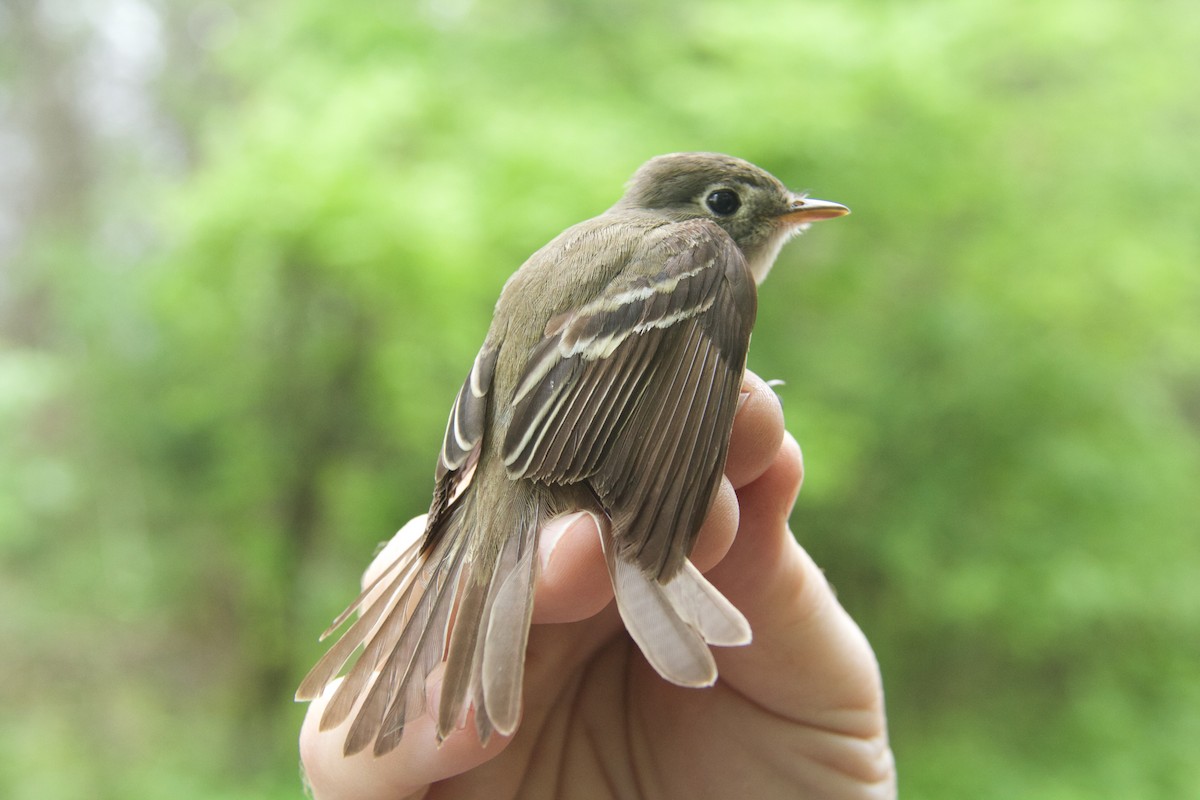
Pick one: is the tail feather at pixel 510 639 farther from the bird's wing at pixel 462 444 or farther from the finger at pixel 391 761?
the bird's wing at pixel 462 444

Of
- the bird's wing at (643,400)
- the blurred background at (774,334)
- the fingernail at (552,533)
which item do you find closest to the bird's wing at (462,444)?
the bird's wing at (643,400)

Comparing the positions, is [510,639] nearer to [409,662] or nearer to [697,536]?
[409,662]

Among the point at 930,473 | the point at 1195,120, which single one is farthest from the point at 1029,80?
the point at 930,473

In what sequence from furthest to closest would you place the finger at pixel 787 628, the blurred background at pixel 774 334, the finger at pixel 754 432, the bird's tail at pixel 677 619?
the blurred background at pixel 774 334, the finger at pixel 787 628, the finger at pixel 754 432, the bird's tail at pixel 677 619

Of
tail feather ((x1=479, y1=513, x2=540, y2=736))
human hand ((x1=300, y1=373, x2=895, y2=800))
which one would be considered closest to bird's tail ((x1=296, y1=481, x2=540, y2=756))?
tail feather ((x1=479, y1=513, x2=540, y2=736))

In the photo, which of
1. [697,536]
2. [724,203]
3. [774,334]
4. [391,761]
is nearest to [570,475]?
[697,536]

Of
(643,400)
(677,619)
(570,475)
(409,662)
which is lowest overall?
(409,662)
